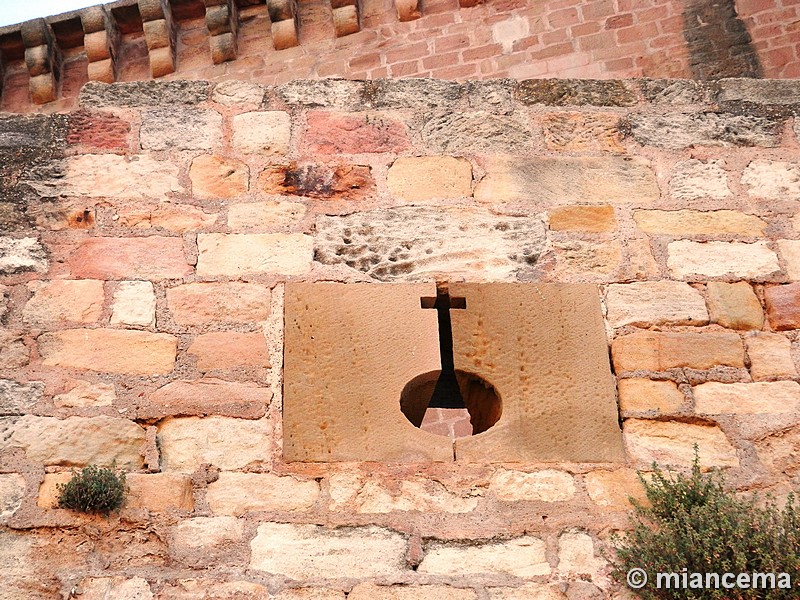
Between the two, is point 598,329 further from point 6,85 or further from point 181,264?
point 6,85

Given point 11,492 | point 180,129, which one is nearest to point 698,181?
point 180,129

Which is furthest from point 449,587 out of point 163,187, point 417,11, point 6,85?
Result: point 6,85

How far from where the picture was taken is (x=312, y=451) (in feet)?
9.55

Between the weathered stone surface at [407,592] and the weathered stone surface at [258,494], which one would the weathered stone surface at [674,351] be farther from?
the weathered stone surface at [258,494]

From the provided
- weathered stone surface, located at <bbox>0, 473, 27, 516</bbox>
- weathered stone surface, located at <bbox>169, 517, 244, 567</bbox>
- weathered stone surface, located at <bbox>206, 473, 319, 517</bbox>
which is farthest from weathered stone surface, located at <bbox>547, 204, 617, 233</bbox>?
weathered stone surface, located at <bbox>0, 473, 27, 516</bbox>

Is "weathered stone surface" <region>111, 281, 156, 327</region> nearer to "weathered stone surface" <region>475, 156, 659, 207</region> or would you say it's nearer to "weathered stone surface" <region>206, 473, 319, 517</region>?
"weathered stone surface" <region>206, 473, 319, 517</region>

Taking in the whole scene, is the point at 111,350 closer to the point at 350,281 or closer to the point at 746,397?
the point at 350,281

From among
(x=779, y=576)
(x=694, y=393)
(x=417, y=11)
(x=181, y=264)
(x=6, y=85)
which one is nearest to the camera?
(x=779, y=576)

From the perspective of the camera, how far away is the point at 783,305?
330 cm

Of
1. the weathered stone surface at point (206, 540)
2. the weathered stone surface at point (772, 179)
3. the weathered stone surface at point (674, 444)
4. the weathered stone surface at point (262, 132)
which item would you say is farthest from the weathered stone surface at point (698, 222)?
the weathered stone surface at point (206, 540)

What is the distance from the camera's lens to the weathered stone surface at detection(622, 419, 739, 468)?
9.66 ft

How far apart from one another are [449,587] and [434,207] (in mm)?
1284

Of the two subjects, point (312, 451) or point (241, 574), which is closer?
point (241, 574)

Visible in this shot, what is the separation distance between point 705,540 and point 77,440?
1585mm
